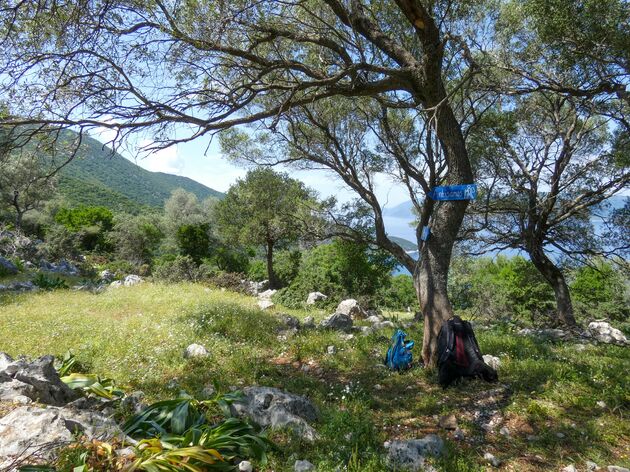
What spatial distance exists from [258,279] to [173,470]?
2160cm

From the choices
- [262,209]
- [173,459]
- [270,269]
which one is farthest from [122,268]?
[173,459]

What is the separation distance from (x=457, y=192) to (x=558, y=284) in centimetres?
784

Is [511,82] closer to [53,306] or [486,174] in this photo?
[486,174]

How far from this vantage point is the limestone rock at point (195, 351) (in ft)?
18.7

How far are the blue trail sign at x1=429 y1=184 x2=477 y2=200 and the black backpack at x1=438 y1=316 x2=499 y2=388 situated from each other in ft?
5.25

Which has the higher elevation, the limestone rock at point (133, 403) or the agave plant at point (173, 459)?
the agave plant at point (173, 459)

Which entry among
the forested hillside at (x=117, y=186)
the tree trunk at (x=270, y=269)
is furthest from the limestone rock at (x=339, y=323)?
the forested hillside at (x=117, y=186)

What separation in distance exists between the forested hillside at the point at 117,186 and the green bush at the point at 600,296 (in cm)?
3141

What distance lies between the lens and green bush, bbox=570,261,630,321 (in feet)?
55.0

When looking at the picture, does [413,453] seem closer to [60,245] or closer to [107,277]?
[107,277]

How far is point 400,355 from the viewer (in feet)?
17.6

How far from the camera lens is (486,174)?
36.0 ft

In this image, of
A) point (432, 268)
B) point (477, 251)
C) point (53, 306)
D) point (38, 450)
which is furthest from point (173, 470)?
point (477, 251)

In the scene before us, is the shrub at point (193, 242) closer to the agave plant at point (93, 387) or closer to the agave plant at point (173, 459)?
the agave plant at point (93, 387)
